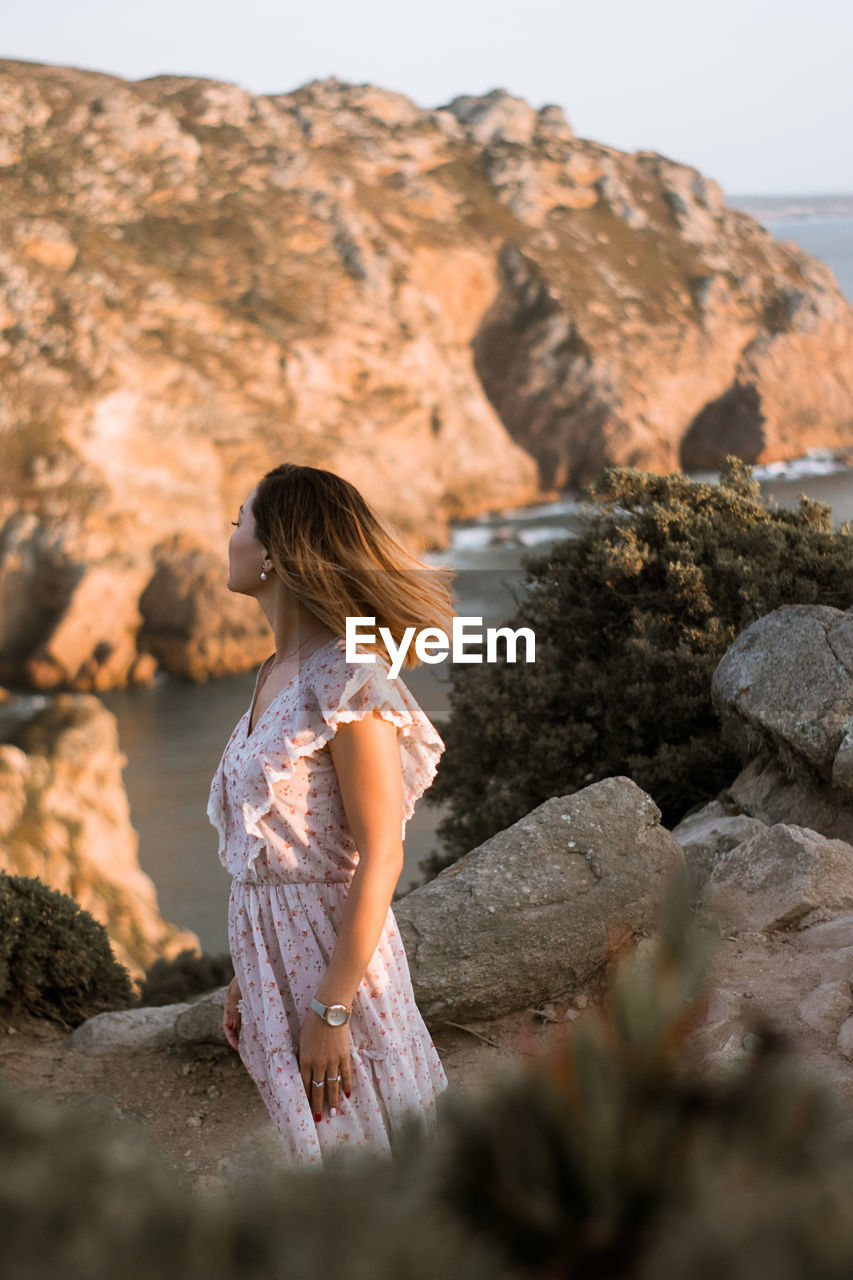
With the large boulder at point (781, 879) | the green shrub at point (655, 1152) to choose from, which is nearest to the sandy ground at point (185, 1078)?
the large boulder at point (781, 879)

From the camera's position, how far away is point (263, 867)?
8.21 ft

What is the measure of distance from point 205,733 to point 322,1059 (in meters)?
38.4

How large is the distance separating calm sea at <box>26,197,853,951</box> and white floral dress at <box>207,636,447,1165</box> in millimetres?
6158

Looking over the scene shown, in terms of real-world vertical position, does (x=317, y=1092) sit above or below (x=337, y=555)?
below

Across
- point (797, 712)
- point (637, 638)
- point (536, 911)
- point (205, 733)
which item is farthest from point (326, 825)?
point (205, 733)

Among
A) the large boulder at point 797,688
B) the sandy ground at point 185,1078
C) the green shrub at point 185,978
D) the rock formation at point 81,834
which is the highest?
the large boulder at point 797,688

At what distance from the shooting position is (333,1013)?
227 centimetres

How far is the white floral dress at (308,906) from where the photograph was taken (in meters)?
2.36

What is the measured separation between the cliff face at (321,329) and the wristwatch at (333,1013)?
41.4 m

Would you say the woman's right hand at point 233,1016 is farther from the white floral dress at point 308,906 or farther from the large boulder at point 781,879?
the large boulder at point 781,879

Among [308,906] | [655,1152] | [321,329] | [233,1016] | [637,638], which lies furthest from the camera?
[321,329]

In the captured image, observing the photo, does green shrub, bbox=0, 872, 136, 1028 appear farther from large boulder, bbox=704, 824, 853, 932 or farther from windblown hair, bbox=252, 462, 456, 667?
windblown hair, bbox=252, 462, 456, 667

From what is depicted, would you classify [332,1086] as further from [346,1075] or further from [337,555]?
[337,555]

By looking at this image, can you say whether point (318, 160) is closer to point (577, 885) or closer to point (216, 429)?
point (216, 429)
